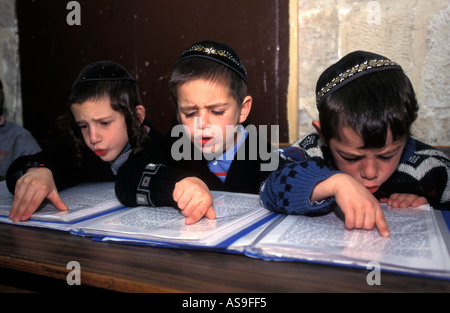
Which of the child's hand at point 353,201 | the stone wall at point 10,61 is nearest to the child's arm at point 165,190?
the child's hand at point 353,201

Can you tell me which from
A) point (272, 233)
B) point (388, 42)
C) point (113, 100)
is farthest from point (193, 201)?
point (388, 42)

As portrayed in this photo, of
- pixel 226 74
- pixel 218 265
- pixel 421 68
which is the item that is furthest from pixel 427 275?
pixel 421 68

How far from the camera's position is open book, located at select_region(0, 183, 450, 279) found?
0.45m

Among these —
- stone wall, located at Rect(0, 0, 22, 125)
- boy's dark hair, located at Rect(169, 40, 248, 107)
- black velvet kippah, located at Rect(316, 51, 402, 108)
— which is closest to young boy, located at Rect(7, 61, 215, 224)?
boy's dark hair, located at Rect(169, 40, 248, 107)

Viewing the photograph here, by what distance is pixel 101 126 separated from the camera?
1.12 m

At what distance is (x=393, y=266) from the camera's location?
0.41 metres

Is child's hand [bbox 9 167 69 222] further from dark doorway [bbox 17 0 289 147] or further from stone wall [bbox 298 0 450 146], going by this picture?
stone wall [bbox 298 0 450 146]

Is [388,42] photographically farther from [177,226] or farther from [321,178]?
[177,226]

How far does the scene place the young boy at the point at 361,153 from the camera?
0.69 metres

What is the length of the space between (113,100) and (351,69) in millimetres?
761

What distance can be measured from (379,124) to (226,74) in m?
0.49

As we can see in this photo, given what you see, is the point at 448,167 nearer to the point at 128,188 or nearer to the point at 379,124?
the point at 379,124

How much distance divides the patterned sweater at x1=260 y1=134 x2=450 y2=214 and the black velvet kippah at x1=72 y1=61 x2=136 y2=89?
0.64m

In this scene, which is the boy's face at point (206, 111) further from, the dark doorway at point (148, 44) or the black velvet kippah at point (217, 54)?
the dark doorway at point (148, 44)
